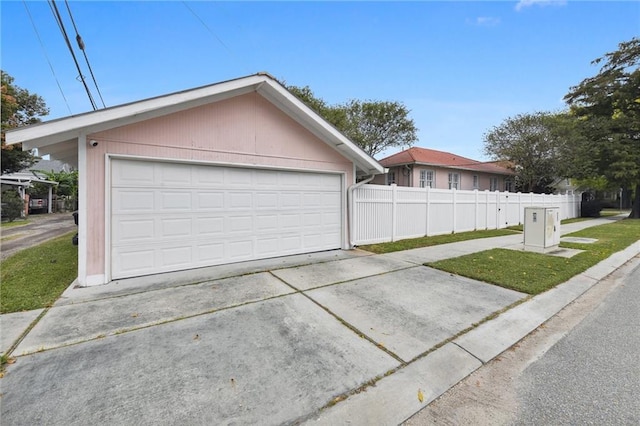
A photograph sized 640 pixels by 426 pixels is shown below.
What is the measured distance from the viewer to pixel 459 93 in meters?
14.0

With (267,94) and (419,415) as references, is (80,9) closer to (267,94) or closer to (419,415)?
(267,94)

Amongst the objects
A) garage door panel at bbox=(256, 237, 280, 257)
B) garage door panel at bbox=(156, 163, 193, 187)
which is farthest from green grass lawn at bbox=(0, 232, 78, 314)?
garage door panel at bbox=(256, 237, 280, 257)

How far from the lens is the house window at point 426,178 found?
62.3 feet

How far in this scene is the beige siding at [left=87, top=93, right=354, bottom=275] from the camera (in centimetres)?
512

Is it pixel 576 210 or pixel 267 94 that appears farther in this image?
pixel 576 210

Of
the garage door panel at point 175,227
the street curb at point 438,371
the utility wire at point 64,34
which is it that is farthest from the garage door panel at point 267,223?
the utility wire at point 64,34

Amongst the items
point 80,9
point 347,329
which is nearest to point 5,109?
point 80,9

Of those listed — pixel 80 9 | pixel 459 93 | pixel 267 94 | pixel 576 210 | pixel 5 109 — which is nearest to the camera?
pixel 80 9

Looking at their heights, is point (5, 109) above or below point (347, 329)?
above

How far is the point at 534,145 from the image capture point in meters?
21.4

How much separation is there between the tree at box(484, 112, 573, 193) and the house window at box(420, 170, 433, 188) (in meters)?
7.70

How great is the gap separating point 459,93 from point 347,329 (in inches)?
570

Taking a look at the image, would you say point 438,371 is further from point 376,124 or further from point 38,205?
point 38,205

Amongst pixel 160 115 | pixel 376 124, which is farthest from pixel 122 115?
pixel 376 124
